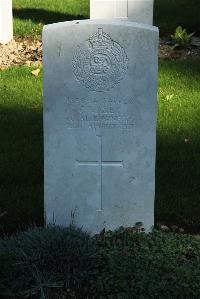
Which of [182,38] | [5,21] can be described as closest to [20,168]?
[5,21]

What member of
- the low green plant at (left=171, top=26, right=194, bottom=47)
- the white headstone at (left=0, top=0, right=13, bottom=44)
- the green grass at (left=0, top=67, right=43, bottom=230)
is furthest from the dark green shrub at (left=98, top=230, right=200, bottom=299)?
the white headstone at (left=0, top=0, right=13, bottom=44)

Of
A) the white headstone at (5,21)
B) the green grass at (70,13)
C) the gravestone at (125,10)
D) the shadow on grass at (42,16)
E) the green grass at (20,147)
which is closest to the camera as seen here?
the green grass at (20,147)

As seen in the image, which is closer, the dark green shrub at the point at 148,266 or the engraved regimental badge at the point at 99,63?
the dark green shrub at the point at 148,266

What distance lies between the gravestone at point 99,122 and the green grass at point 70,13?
6563mm

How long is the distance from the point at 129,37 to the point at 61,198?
1093 millimetres

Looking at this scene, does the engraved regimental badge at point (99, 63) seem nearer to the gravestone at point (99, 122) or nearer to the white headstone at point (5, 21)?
the gravestone at point (99, 122)

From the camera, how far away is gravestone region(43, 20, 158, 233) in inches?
181

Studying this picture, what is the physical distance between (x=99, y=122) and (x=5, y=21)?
6049mm

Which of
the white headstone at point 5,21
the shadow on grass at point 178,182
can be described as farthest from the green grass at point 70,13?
the shadow on grass at point 178,182

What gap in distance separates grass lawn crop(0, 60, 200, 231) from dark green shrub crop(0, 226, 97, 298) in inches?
31.8

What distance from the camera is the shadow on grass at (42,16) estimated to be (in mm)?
12698

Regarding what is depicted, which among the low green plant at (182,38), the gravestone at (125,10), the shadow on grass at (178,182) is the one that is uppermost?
the gravestone at (125,10)

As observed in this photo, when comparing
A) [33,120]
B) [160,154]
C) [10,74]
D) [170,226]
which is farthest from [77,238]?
[10,74]

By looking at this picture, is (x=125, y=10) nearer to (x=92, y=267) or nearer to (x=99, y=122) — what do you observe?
(x=99, y=122)
